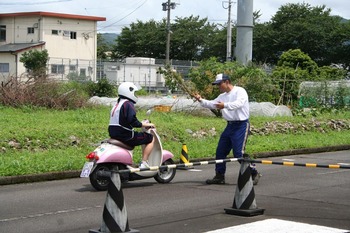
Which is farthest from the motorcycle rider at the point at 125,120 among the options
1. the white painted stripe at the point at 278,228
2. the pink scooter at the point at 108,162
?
the white painted stripe at the point at 278,228

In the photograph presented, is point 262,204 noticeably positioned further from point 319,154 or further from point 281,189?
point 319,154

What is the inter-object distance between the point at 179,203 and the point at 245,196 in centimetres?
147

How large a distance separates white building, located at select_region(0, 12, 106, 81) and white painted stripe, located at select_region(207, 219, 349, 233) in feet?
170

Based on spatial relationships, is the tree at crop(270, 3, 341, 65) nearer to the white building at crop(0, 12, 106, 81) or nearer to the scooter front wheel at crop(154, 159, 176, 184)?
the white building at crop(0, 12, 106, 81)

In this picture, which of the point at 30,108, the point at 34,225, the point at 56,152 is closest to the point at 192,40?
the point at 30,108

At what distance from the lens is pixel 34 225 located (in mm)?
8555

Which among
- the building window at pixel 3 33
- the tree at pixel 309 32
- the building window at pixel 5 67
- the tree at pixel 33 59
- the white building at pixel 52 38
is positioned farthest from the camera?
the tree at pixel 309 32

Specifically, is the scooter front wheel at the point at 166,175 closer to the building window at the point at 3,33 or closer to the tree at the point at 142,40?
the building window at the point at 3,33

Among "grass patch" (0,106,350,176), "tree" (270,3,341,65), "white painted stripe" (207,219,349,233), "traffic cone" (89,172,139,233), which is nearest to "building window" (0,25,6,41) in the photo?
"tree" (270,3,341,65)

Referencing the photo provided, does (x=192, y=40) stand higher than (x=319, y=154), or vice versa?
(x=192, y=40)

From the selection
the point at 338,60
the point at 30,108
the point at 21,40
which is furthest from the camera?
the point at 338,60

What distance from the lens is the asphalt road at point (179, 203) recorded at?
8.67 meters

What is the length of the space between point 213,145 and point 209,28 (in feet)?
224

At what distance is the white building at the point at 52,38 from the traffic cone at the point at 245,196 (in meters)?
51.2
